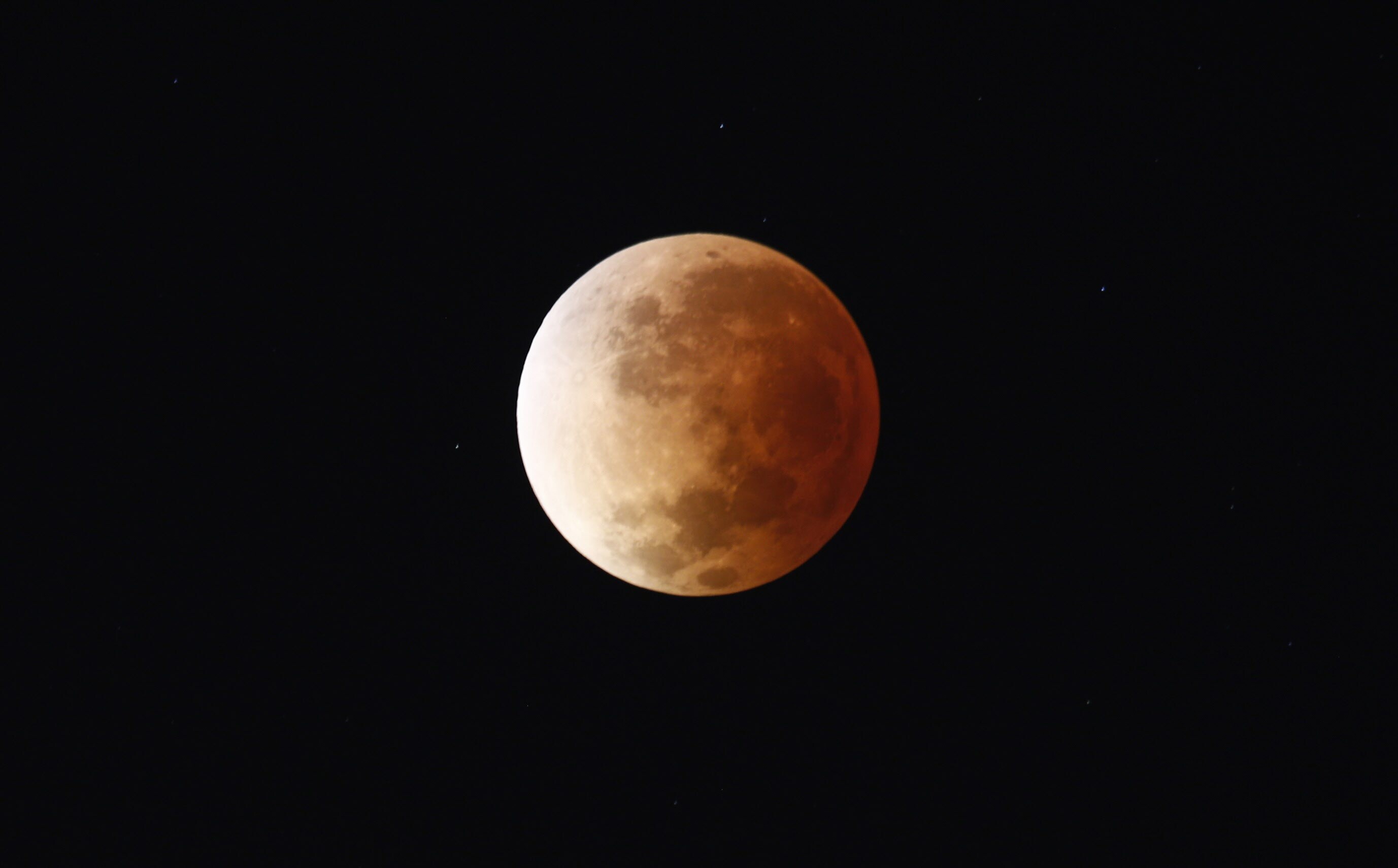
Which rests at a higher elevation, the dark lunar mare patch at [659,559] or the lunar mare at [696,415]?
the lunar mare at [696,415]

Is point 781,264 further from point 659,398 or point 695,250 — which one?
point 659,398

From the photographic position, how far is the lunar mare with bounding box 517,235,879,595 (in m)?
3.63

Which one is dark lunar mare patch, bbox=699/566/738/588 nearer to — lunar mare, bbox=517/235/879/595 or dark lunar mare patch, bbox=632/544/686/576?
lunar mare, bbox=517/235/879/595

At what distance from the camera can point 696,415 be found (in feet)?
11.8

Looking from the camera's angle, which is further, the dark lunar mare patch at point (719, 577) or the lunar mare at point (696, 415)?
the dark lunar mare patch at point (719, 577)

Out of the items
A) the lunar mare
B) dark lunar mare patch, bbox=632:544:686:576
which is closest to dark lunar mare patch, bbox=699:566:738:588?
the lunar mare

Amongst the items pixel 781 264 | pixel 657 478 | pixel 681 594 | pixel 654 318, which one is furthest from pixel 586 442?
pixel 781 264

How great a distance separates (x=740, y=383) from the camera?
3.62 m

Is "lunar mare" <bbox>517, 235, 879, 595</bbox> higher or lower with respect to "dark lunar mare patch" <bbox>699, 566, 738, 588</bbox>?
higher

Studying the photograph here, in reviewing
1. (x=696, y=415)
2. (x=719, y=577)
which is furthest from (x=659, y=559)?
(x=696, y=415)

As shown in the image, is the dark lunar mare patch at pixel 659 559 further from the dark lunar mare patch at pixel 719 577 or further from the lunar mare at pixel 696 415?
the dark lunar mare patch at pixel 719 577

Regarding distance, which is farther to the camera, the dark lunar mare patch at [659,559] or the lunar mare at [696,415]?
the dark lunar mare patch at [659,559]

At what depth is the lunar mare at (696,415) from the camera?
11.9 feet

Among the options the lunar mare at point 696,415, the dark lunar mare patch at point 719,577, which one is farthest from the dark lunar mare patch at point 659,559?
the dark lunar mare patch at point 719,577
